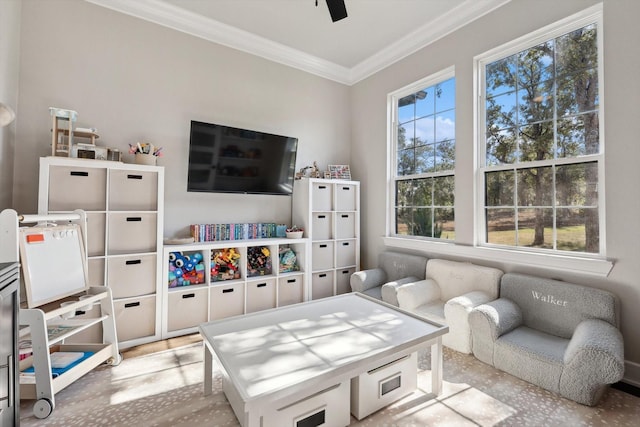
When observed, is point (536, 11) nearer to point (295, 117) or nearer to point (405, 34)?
point (405, 34)

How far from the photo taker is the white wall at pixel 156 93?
246 cm

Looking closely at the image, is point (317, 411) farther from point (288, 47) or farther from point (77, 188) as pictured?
point (288, 47)

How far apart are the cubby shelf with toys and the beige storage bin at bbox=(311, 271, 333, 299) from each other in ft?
0.53

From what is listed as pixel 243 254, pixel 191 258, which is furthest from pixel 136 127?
pixel 243 254

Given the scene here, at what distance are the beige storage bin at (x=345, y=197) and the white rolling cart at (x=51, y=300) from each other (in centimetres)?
250

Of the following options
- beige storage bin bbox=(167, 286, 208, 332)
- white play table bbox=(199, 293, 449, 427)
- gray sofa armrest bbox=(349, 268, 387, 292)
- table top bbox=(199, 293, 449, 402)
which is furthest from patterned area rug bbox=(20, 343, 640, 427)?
gray sofa armrest bbox=(349, 268, 387, 292)

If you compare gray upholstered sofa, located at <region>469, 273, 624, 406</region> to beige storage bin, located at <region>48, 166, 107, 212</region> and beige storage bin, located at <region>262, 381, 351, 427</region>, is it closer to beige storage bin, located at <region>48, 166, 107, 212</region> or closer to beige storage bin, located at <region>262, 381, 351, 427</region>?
beige storage bin, located at <region>262, 381, 351, 427</region>

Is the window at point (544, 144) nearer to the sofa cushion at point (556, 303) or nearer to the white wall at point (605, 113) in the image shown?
the white wall at point (605, 113)

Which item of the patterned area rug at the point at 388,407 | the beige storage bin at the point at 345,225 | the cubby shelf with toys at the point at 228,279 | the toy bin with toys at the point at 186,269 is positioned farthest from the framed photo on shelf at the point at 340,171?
the patterned area rug at the point at 388,407

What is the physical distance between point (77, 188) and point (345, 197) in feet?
8.81

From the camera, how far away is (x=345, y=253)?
150 inches

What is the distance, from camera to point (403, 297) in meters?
2.75

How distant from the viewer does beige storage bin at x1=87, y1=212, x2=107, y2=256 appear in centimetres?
237

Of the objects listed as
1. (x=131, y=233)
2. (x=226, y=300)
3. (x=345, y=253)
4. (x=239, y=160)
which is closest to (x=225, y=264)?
(x=226, y=300)
